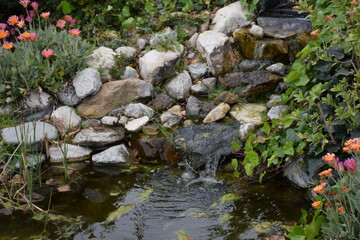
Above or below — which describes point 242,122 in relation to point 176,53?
below

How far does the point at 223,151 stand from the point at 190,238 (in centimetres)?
148

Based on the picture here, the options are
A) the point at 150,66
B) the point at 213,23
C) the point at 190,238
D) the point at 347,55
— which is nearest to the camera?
the point at 190,238

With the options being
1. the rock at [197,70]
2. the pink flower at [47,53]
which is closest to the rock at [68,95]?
the pink flower at [47,53]

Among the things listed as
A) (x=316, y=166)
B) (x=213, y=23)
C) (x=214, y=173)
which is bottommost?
(x=214, y=173)

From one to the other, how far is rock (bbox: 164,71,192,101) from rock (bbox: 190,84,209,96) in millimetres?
71

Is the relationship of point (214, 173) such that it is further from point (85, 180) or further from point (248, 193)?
point (85, 180)

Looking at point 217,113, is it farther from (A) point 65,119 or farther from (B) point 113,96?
(A) point 65,119

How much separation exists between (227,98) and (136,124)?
119cm

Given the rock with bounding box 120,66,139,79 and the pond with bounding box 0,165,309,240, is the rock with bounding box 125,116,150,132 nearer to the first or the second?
the pond with bounding box 0,165,309,240

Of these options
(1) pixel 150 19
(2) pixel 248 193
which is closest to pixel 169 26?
(1) pixel 150 19

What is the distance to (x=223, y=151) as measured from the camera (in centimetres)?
480

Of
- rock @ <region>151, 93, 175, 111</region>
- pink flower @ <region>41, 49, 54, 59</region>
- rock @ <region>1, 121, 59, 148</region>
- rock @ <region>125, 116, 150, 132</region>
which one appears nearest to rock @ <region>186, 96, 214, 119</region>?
rock @ <region>151, 93, 175, 111</region>

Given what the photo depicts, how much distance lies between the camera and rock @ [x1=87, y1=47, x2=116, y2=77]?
19.5ft

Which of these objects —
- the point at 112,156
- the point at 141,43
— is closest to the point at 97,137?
the point at 112,156
